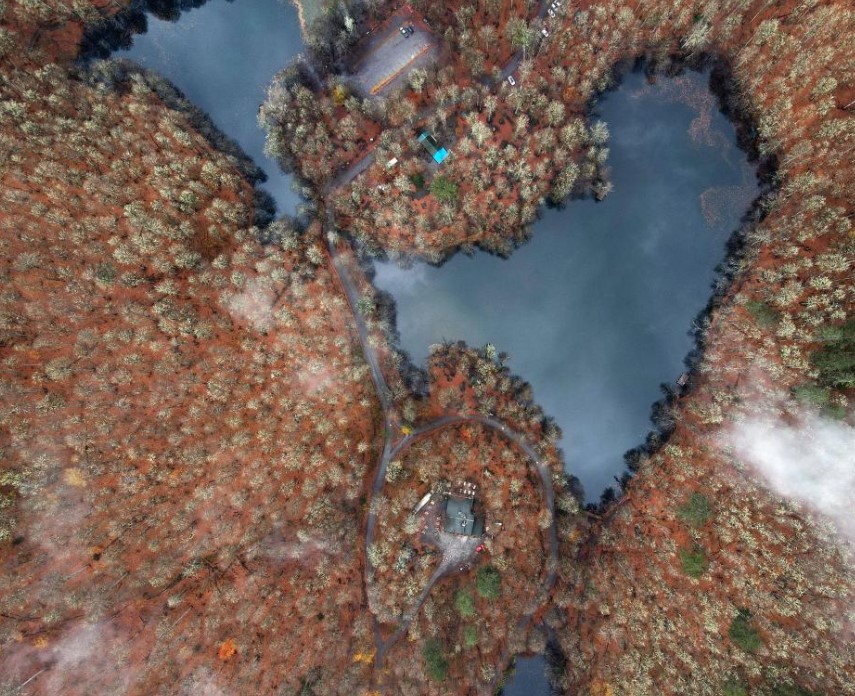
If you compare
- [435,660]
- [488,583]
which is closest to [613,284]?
[488,583]

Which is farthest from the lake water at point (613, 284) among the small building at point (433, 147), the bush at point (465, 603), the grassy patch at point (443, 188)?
the bush at point (465, 603)

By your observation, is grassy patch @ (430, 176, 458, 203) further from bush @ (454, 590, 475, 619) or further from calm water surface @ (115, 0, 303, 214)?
bush @ (454, 590, 475, 619)

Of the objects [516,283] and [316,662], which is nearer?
[316,662]

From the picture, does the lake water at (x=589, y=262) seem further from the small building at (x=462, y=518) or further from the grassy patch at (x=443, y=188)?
the small building at (x=462, y=518)

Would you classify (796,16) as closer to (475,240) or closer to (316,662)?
(475,240)

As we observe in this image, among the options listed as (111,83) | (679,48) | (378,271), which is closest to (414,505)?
(378,271)

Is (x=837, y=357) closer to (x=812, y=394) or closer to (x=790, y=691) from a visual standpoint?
(x=812, y=394)
